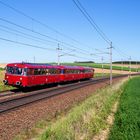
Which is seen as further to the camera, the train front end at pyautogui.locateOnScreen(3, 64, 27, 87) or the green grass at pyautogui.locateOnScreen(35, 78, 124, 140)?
the train front end at pyautogui.locateOnScreen(3, 64, 27, 87)

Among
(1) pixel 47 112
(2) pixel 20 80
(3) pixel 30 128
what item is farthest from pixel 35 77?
(3) pixel 30 128

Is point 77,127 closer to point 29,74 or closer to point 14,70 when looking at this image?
point 29,74

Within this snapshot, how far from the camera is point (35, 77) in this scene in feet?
107

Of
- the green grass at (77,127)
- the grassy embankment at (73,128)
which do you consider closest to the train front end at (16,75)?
the grassy embankment at (73,128)

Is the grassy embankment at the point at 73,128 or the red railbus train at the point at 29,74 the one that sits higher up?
the red railbus train at the point at 29,74

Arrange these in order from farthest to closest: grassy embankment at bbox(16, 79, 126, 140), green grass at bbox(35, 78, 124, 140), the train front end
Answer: the train front end → grassy embankment at bbox(16, 79, 126, 140) → green grass at bbox(35, 78, 124, 140)

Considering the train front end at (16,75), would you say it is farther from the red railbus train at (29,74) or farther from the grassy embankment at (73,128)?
the grassy embankment at (73,128)

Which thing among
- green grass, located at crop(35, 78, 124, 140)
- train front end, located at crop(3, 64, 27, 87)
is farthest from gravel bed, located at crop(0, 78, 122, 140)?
train front end, located at crop(3, 64, 27, 87)

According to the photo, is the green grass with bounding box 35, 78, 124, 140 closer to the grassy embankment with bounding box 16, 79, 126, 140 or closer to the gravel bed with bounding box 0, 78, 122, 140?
the grassy embankment with bounding box 16, 79, 126, 140

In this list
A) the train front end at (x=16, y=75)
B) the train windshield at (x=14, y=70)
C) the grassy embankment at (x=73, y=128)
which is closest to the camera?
the grassy embankment at (x=73, y=128)

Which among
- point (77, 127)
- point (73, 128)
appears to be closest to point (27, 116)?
point (77, 127)

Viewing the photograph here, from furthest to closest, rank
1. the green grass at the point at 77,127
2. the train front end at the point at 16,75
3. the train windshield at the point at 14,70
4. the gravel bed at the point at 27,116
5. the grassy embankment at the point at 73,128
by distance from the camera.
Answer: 1. the train windshield at the point at 14,70
2. the train front end at the point at 16,75
3. the gravel bed at the point at 27,116
4. the grassy embankment at the point at 73,128
5. the green grass at the point at 77,127

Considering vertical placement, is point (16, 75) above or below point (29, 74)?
below

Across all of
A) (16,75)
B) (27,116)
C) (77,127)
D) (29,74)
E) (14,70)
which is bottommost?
(27,116)
